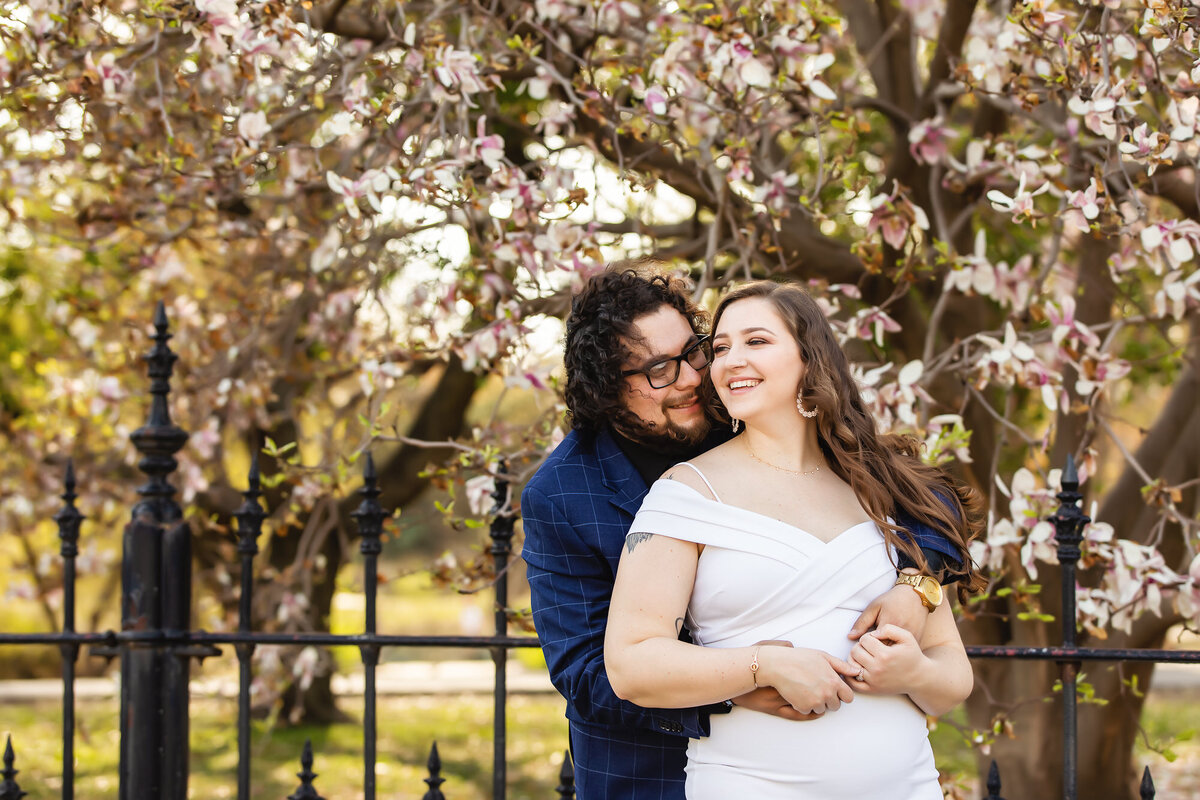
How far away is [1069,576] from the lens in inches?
110

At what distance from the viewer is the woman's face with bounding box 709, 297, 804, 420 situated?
6.83ft

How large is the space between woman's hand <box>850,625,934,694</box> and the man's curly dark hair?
0.70 meters

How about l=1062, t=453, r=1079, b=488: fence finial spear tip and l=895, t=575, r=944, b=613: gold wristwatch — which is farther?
l=1062, t=453, r=1079, b=488: fence finial spear tip

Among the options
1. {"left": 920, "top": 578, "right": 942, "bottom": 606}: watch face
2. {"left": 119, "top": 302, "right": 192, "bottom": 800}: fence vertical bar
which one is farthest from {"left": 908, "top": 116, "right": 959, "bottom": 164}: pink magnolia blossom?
{"left": 119, "top": 302, "right": 192, "bottom": 800}: fence vertical bar

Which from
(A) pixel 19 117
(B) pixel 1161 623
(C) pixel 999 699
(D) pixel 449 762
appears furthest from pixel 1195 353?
(D) pixel 449 762

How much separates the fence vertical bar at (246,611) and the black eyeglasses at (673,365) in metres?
1.32

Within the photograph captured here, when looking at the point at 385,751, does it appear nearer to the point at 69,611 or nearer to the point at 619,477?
the point at 69,611

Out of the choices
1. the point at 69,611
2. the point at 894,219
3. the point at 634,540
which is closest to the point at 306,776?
the point at 69,611

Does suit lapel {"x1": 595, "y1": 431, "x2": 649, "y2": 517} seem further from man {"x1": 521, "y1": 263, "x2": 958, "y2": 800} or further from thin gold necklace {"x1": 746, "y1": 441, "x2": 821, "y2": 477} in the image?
thin gold necklace {"x1": 746, "y1": 441, "x2": 821, "y2": 477}

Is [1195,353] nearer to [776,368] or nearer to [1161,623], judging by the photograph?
→ [1161,623]

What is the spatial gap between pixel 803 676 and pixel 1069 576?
1.24m

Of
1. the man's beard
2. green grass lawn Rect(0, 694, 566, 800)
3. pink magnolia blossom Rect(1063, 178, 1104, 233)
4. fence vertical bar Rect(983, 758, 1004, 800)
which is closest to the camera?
the man's beard

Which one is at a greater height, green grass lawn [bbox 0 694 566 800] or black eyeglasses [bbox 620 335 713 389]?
black eyeglasses [bbox 620 335 713 389]

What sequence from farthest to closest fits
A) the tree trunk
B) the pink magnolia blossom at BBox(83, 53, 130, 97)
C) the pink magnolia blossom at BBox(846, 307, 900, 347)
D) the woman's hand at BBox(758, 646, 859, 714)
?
the tree trunk → the pink magnolia blossom at BBox(83, 53, 130, 97) → the pink magnolia blossom at BBox(846, 307, 900, 347) → the woman's hand at BBox(758, 646, 859, 714)
